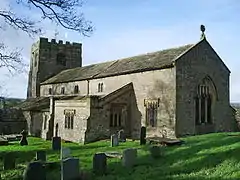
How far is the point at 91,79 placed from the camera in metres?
33.2

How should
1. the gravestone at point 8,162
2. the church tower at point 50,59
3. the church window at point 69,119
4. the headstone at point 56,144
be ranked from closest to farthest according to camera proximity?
1. the gravestone at point 8,162
2. the headstone at point 56,144
3. the church window at point 69,119
4. the church tower at point 50,59

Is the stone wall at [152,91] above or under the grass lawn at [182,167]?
above

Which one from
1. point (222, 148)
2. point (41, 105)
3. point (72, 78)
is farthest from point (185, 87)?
point (41, 105)

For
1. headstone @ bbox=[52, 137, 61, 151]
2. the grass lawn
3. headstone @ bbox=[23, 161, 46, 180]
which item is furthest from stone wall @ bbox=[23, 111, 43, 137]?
headstone @ bbox=[23, 161, 46, 180]

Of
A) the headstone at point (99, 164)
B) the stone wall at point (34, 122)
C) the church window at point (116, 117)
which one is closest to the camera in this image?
the headstone at point (99, 164)

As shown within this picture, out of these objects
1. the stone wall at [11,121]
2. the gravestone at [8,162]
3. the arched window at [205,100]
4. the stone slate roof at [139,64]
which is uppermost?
the stone slate roof at [139,64]

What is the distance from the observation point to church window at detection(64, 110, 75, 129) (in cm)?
2892

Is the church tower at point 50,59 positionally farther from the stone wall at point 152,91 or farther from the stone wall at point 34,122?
the stone wall at point 152,91

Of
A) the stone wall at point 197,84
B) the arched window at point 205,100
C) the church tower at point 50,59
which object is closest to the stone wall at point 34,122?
the church tower at point 50,59

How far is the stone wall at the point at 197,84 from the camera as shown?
2373 cm

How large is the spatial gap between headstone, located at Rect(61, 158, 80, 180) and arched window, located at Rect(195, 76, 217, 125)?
16.1 meters

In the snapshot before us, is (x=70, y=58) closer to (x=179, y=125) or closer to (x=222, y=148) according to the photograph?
(x=179, y=125)

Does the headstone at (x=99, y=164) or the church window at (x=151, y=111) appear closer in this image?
the headstone at (x=99, y=164)

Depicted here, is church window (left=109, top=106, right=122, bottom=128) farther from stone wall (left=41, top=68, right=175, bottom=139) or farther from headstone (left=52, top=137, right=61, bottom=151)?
headstone (left=52, top=137, right=61, bottom=151)
